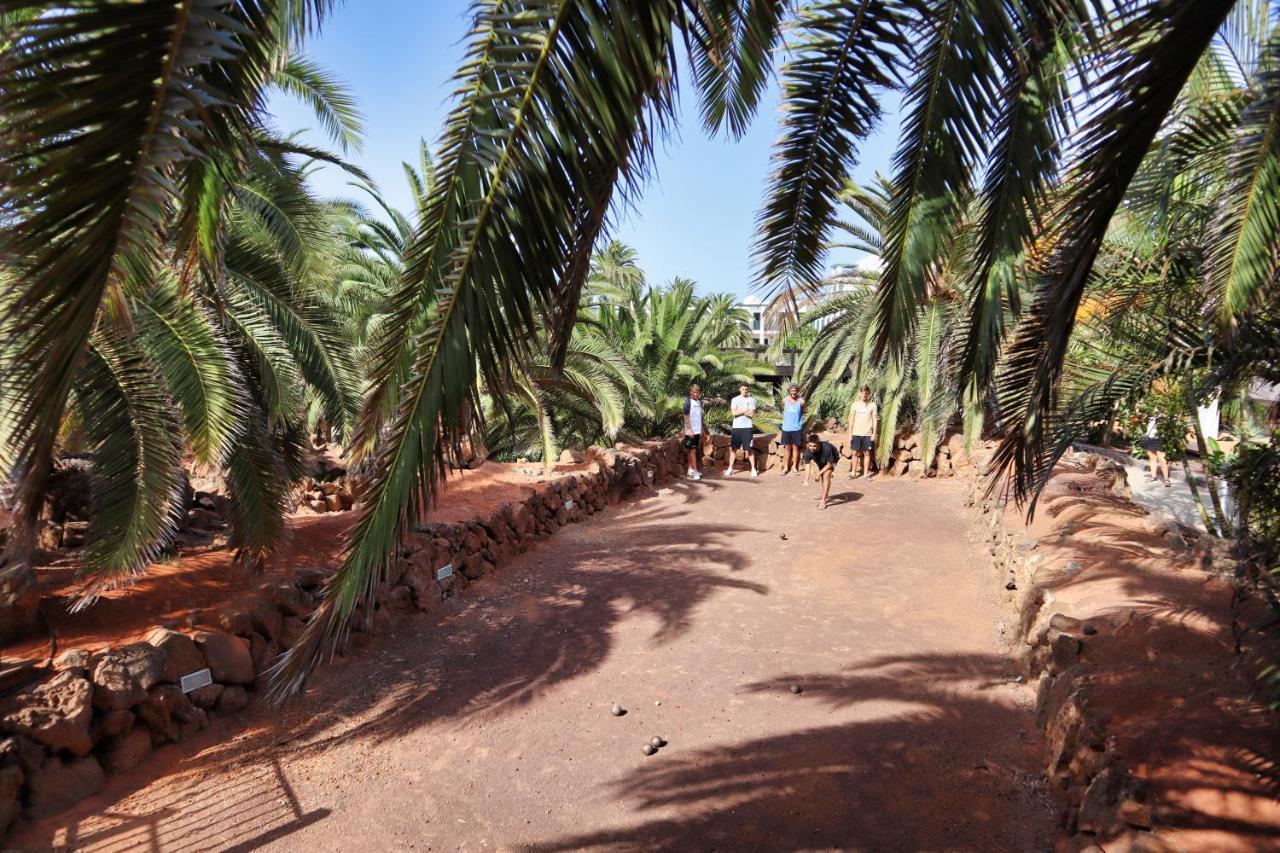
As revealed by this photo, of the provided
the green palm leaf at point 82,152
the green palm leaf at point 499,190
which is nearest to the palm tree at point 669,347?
the green palm leaf at point 499,190

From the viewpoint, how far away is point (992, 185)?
10.3 ft

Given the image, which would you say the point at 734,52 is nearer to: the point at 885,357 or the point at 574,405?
the point at 885,357

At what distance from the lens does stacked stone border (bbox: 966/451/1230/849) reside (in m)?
3.14

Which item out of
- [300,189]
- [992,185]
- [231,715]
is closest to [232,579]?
[231,715]

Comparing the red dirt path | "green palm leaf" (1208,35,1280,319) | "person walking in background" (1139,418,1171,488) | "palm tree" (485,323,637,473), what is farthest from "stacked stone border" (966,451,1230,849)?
"palm tree" (485,323,637,473)

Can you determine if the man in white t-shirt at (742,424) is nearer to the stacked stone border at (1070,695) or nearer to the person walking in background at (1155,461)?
the stacked stone border at (1070,695)

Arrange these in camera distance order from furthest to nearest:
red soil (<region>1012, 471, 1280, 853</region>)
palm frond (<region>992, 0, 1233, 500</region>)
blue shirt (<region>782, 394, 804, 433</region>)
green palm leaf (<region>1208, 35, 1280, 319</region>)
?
blue shirt (<region>782, 394, 804, 433</region>) < green palm leaf (<region>1208, 35, 1280, 319</region>) < red soil (<region>1012, 471, 1280, 853</region>) < palm frond (<region>992, 0, 1233, 500</region>)

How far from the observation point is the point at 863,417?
13.0 metres

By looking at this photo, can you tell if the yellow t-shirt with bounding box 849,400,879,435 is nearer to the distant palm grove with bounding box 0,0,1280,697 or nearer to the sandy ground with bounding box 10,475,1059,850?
the sandy ground with bounding box 10,475,1059,850

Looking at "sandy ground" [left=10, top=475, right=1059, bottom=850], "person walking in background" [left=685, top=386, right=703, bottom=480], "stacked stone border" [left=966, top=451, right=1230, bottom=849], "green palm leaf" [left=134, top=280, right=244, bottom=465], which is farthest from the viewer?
"person walking in background" [left=685, top=386, right=703, bottom=480]

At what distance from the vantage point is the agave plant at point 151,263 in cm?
134

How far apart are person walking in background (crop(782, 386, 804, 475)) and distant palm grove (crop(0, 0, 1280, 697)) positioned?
697 cm

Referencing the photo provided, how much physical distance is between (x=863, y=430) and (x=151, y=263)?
12.4 metres

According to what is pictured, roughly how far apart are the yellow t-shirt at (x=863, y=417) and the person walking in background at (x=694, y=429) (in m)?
2.84
